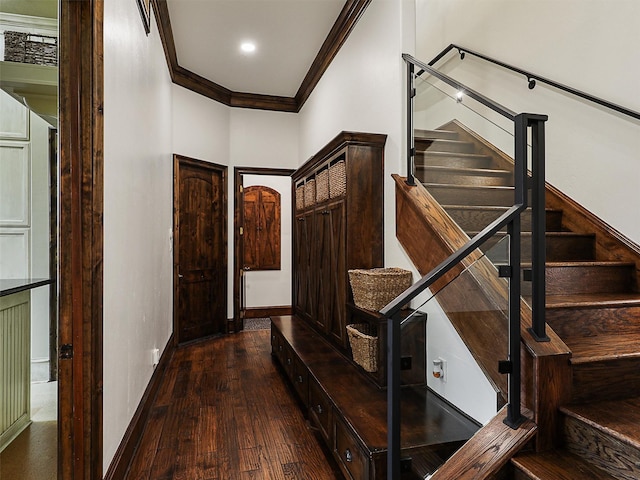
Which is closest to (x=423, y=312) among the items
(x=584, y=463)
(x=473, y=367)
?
(x=473, y=367)

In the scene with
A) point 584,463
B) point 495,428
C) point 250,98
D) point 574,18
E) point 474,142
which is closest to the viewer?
point 584,463

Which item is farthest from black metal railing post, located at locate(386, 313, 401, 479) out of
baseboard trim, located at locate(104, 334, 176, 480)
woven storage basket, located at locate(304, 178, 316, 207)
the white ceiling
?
the white ceiling

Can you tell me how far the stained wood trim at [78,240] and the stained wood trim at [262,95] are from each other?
2.00 m

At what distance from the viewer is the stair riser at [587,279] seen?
219cm

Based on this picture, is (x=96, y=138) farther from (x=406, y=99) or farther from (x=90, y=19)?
(x=406, y=99)

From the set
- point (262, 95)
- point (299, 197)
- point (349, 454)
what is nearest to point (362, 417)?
point (349, 454)

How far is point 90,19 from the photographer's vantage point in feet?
5.18

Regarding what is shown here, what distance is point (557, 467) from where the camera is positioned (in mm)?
1311

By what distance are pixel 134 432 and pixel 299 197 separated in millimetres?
2752

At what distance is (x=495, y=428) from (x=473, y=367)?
232mm

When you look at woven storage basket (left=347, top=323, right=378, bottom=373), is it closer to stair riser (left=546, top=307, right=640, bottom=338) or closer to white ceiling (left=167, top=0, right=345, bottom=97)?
stair riser (left=546, top=307, right=640, bottom=338)

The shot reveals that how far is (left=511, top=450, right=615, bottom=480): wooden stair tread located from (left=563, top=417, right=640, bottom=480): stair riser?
0.02 metres

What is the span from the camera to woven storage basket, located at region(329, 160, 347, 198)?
9.64 feet

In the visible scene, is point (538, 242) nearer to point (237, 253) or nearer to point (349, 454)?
point (349, 454)
